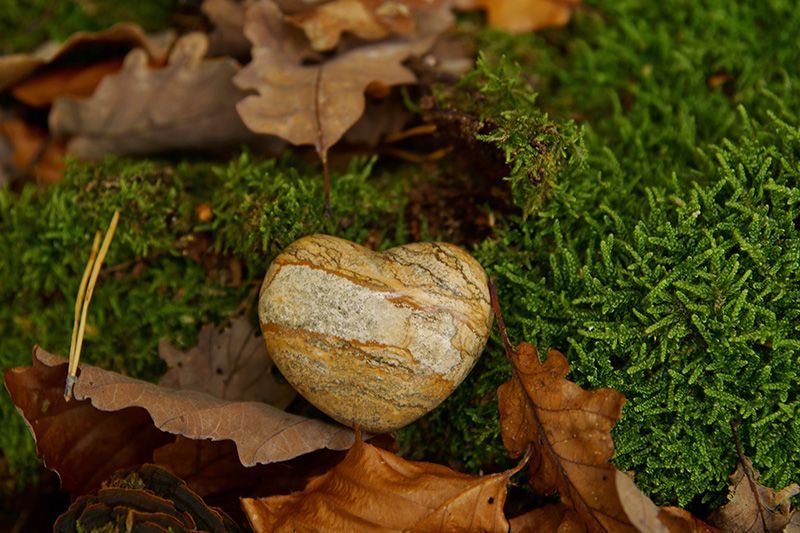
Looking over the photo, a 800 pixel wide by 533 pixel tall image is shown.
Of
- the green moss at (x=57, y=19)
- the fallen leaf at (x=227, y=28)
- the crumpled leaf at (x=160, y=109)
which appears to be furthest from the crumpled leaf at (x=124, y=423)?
the green moss at (x=57, y=19)

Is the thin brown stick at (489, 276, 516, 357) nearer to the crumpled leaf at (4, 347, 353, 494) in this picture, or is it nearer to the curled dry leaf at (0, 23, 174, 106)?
the crumpled leaf at (4, 347, 353, 494)

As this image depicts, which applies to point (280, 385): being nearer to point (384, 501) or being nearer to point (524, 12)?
point (384, 501)

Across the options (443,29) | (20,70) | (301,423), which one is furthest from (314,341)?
(20,70)

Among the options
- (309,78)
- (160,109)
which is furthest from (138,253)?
(309,78)

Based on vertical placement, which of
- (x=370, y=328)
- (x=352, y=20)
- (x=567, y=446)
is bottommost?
(x=567, y=446)

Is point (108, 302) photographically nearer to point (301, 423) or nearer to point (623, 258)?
point (301, 423)

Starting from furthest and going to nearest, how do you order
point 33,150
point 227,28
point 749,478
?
point 33,150
point 227,28
point 749,478
